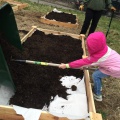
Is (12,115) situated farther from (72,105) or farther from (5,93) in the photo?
(72,105)

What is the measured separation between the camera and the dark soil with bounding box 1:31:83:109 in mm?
Result: 3477

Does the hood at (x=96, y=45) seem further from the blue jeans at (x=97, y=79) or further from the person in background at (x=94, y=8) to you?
the person in background at (x=94, y=8)

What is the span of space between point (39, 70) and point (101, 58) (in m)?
1.17

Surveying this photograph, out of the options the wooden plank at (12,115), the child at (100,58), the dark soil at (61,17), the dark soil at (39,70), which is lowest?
the dark soil at (61,17)

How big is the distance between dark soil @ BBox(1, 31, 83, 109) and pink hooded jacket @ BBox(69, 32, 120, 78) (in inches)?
21.7

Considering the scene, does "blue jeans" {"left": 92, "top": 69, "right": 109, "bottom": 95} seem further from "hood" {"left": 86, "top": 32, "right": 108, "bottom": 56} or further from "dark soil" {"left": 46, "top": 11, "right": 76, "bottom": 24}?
"dark soil" {"left": 46, "top": 11, "right": 76, "bottom": 24}

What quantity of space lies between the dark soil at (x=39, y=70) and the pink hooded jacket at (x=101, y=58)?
552 mm

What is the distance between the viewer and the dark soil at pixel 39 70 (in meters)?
3.48

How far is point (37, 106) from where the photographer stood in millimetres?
3316

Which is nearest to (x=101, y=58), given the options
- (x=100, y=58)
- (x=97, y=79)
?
(x=100, y=58)

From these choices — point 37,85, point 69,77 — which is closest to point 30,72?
point 37,85

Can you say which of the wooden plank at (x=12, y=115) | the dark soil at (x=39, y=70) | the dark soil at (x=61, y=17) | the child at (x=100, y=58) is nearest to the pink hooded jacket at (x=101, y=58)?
the child at (x=100, y=58)

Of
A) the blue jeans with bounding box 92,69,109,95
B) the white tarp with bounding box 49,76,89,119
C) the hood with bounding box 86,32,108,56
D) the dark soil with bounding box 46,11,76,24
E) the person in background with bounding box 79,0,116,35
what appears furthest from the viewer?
the dark soil with bounding box 46,11,76,24

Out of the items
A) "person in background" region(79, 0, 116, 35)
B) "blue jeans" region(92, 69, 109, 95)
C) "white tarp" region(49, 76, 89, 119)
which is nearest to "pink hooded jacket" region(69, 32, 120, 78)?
"blue jeans" region(92, 69, 109, 95)
